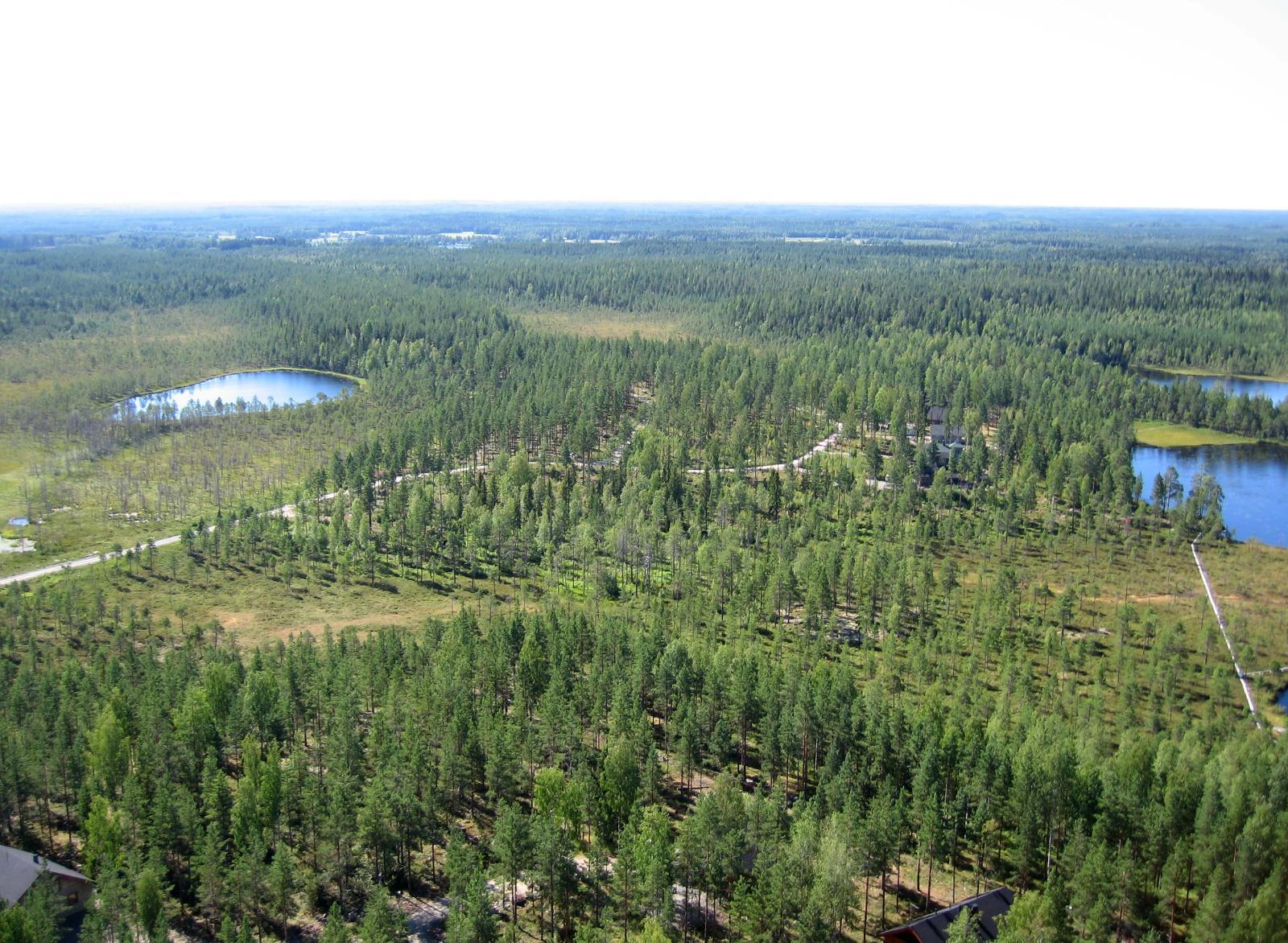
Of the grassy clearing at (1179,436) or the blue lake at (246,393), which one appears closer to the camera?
the grassy clearing at (1179,436)

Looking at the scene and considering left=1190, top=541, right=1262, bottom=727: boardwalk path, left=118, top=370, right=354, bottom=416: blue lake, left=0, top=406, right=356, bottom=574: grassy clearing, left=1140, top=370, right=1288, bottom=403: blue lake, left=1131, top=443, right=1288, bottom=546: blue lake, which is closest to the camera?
left=1190, top=541, right=1262, bottom=727: boardwalk path

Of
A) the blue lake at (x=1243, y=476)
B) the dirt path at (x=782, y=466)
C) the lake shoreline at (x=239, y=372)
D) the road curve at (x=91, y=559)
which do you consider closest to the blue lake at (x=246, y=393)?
the lake shoreline at (x=239, y=372)

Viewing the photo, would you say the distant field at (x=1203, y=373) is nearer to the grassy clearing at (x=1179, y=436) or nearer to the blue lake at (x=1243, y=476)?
the grassy clearing at (x=1179, y=436)

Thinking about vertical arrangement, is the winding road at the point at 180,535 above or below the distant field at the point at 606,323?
below

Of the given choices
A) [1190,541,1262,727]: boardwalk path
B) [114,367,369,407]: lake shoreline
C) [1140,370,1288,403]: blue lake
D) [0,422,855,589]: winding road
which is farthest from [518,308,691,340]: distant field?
[1190,541,1262,727]: boardwalk path

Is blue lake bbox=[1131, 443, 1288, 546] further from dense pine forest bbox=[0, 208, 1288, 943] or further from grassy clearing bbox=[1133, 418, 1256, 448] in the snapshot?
dense pine forest bbox=[0, 208, 1288, 943]

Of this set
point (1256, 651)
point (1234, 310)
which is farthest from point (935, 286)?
point (1256, 651)
